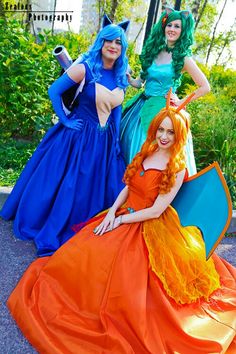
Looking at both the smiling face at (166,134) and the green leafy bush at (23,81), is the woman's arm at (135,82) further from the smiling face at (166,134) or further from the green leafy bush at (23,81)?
the green leafy bush at (23,81)

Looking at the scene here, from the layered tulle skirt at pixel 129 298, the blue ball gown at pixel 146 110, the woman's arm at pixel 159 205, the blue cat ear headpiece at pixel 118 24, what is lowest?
the layered tulle skirt at pixel 129 298

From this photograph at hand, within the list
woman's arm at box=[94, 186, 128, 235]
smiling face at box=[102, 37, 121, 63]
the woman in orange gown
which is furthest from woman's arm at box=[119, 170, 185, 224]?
smiling face at box=[102, 37, 121, 63]

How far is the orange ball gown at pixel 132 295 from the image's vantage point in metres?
1.77

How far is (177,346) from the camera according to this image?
5.81 ft

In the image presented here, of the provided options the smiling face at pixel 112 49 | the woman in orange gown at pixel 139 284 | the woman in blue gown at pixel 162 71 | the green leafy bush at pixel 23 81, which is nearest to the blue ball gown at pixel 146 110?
the woman in blue gown at pixel 162 71

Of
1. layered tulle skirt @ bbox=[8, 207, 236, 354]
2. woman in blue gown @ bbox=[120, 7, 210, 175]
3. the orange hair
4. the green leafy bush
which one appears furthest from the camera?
the green leafy bush

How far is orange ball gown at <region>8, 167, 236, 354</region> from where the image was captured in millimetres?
1766

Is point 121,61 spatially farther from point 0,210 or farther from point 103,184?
point 0,210

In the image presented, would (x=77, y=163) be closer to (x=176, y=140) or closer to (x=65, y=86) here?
(x=65, y=86)

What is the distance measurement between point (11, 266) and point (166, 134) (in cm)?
133

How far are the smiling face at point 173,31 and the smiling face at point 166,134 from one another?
1003mm

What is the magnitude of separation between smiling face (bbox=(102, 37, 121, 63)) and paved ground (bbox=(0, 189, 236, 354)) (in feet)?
4.72

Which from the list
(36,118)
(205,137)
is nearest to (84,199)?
(36,118)

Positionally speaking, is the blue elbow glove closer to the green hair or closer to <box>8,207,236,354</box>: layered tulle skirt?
the green hair
